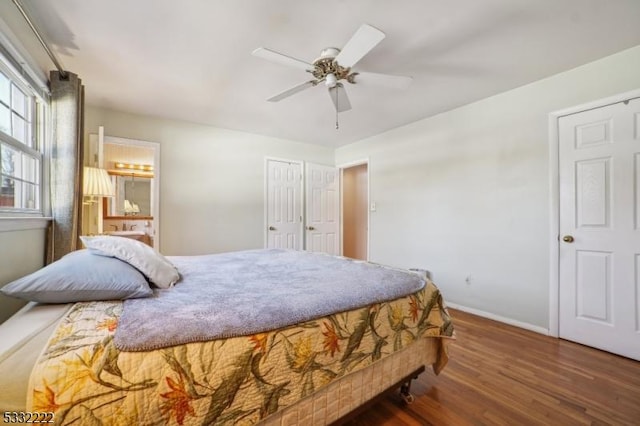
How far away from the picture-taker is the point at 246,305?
1135 millimetres

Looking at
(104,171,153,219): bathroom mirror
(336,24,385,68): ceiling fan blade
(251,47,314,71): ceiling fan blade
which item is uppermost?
(336,24,385,68): ceiling fan blade

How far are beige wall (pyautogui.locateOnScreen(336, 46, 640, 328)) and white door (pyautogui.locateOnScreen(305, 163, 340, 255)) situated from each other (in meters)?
1.36

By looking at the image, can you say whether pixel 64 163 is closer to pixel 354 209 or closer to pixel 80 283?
pixel 80 283

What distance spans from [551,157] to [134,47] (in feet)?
12.4

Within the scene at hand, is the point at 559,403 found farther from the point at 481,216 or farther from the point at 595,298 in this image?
the point at 481,216

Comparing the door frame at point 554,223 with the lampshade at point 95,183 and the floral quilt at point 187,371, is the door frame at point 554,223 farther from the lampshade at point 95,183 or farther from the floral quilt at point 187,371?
the lampshade at point 95,183

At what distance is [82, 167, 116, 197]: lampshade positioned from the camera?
8.29ft

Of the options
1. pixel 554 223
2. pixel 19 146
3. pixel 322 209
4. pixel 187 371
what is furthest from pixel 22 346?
pixel 322 209

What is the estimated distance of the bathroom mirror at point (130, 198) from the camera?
163 inches

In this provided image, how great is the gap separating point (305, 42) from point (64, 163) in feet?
6.72

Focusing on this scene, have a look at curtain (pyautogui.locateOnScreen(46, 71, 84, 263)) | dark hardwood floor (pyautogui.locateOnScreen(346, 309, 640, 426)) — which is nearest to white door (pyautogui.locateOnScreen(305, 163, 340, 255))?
dark hardwood floor (pyautogui.locateOnScreen(346, 309, 640, 426))

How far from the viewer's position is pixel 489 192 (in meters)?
2.97

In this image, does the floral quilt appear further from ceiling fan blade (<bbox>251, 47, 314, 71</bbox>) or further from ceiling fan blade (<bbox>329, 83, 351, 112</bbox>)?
ceiling fan blade (<bbox>329, 83, 351, 112</bbox>)

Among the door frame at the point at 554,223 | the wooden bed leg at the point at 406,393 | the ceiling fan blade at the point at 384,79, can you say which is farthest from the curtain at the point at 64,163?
the door frame at the point at 554,223
